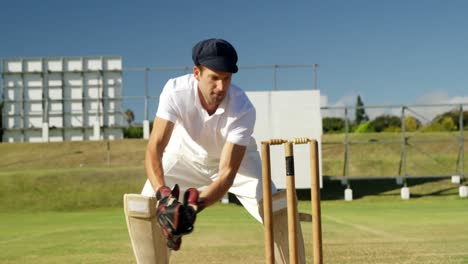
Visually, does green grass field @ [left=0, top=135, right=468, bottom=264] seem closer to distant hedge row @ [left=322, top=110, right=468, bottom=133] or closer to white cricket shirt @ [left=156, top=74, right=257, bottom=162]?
white cricket shirt @ [left=156, top=74, right=257, bottom=162]

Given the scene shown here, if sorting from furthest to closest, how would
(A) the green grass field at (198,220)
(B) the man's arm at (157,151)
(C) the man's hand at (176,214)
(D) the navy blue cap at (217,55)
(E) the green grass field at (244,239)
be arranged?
(A) the green grass field at (198,220), (E) the green grass field at (244,239), (B) the man's arm at (157,151), (D) the navy blue cap at (217,55), (C) the man's hand at (176,214)

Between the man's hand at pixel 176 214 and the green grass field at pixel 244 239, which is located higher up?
the man's hand at pixel 176 214

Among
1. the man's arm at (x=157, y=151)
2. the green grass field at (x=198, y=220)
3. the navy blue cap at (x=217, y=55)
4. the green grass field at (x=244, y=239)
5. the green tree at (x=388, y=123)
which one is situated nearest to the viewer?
the navy blue cap at (x=217, y=55)

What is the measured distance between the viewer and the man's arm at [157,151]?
425cm

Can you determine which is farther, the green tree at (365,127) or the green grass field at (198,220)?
the green tree at (365,127)

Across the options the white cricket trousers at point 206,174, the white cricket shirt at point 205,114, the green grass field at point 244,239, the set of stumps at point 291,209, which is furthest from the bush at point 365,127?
the set of stumps at point 291,209

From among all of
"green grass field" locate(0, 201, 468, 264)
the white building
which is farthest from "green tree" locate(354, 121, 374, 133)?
"green grass field" locate(0, 201, 468, 264)

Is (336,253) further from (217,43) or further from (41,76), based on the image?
(41,76)

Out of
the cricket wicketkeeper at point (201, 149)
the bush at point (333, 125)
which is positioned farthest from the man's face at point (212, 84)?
the bush at point (333, 125)

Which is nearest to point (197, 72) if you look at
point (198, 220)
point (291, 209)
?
point (291, 209)

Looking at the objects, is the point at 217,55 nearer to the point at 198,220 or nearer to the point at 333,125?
the point at 198,220

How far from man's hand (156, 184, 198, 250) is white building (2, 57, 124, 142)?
82.6 ft

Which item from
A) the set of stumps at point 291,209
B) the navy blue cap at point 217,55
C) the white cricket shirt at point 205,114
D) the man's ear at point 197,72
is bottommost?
the set of stumps at point 291,209

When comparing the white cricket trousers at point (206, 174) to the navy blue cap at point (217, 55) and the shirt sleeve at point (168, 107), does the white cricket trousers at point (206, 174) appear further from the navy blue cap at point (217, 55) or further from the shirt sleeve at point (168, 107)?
the navy blue cap at point (217, 55)
